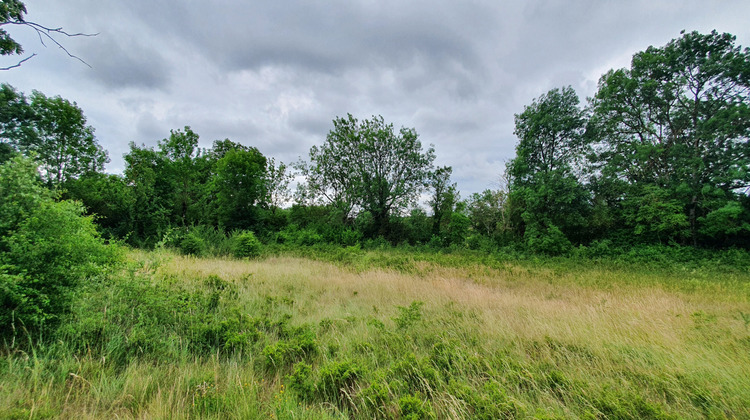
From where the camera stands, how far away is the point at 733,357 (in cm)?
318

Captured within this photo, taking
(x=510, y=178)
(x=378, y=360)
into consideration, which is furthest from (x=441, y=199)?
(x=378, y=360)

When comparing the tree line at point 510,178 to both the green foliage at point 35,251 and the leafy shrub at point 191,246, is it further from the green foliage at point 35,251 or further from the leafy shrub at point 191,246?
the green foliage at point 35,251

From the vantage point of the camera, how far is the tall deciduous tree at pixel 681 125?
44.7 ft

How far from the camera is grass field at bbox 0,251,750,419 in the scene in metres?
2.25

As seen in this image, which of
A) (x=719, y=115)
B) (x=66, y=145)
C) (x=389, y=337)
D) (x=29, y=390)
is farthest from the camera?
(x=66, y=145)

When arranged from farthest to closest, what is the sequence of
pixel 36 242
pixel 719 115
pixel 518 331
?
pixel 719 115
pixel 518 331
pixel 36 242

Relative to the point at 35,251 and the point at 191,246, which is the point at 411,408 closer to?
the point at 35,251

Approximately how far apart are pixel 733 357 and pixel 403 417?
4.48 m

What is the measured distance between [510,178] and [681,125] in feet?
31.3

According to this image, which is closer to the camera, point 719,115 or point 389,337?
point 389,337

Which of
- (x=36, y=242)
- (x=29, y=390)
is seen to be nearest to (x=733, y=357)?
(x=29, y=390)

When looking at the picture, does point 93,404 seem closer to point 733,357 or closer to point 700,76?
point 733,357

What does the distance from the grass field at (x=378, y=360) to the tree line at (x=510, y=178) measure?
39.4 feet

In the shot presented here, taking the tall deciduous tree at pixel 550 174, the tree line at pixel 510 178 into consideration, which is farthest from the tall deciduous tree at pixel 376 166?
the tall deciduous tree at pixel 550 174
